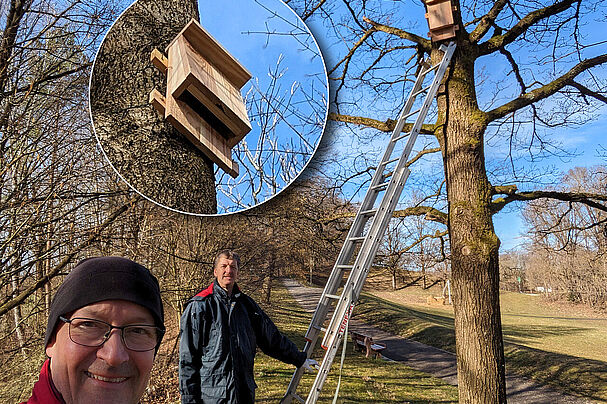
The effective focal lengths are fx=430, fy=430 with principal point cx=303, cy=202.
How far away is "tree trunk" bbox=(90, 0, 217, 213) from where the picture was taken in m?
2.60

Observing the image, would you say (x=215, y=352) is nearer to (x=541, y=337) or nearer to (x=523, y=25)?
(x=523, y=25)

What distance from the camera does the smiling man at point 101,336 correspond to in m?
0.74

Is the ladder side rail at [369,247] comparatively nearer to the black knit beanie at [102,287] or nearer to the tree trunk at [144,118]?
the tree trunk at [144,118]

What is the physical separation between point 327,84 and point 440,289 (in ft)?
76.2

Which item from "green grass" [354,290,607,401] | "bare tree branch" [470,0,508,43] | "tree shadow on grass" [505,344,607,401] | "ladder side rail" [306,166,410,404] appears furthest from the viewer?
"green grass" [354,290,607,401]

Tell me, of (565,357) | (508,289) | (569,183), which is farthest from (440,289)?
(565,357)

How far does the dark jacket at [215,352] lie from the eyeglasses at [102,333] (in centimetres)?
187

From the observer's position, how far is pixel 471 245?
3.67m

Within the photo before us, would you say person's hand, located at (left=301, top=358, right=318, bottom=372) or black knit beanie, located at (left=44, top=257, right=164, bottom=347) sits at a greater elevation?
black knit beanie, located at (left=44, top=257, right=164, bottom=347)

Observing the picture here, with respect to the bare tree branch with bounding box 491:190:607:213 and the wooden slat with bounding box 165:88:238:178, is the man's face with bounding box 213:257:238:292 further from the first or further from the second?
the bare tree branch with bounding box 491:190:607:213

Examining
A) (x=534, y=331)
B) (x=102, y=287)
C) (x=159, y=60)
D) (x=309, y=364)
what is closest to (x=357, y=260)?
(x=309, y=364)

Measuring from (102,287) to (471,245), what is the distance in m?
3.41

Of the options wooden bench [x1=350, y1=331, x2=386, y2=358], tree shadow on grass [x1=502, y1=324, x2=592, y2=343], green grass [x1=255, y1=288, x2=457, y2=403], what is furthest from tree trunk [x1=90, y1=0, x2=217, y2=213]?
tree shadow on grass [x1=502, y1=324, x2=592, y2=343]

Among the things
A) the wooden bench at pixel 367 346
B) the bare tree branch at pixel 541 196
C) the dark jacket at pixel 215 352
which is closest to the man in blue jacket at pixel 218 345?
the dark jacket at pixel 215 352
